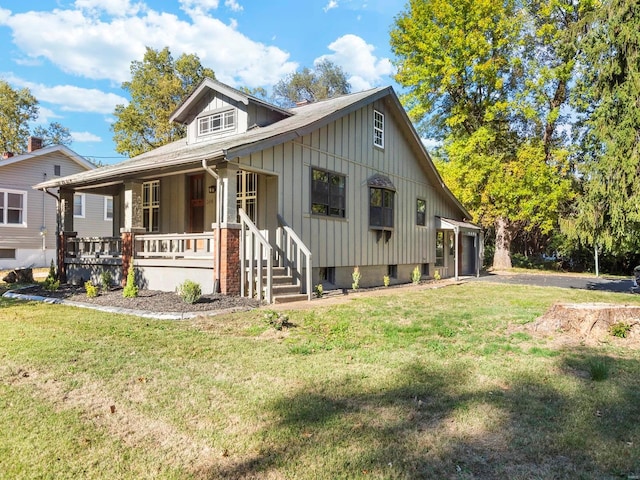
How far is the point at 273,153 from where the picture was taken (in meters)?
10.1

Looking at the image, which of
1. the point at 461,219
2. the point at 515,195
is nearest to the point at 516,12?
the point at 515,195

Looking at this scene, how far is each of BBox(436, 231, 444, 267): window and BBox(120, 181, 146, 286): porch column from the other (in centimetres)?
1250

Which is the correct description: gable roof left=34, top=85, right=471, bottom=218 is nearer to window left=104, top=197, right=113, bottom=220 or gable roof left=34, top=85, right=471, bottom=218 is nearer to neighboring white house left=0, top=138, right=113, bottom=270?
neighboring white house left=0, top=138, right=113, bottom=270

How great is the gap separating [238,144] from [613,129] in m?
8.95

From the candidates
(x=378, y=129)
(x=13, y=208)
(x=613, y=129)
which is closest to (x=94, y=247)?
(x=378, y=129)

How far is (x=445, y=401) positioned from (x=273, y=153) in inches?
299

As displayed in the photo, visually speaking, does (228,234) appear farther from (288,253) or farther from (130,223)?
(130,223)

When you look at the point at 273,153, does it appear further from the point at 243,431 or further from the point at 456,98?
the point at 456,98

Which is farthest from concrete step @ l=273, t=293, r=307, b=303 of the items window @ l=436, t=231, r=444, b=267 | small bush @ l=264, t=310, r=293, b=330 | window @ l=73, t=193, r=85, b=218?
window @ l=73, t=193, r=85, b=218

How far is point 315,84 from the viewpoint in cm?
3978

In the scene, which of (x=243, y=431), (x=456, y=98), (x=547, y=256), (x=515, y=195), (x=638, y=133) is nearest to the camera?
(x=243, y=431)

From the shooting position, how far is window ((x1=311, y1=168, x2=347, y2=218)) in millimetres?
11562

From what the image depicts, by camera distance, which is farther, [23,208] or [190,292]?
[23,208]

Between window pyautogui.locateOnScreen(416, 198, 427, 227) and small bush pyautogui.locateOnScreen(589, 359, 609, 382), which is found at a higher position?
window pyautogui.locateOnScreen(416, 198, 427, 227)
